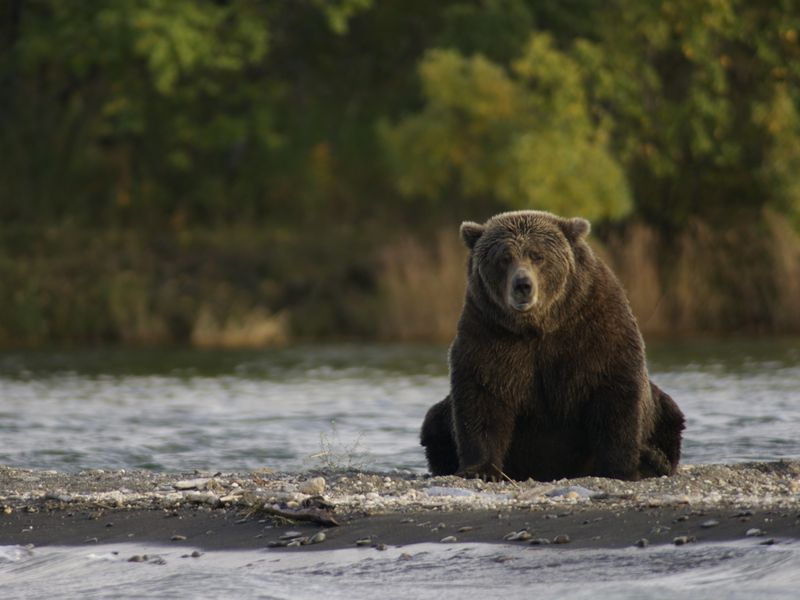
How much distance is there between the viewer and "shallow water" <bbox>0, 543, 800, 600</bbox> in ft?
20.2

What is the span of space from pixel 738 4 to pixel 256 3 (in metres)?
11.9

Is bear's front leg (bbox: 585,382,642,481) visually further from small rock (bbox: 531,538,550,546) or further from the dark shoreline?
small rock (bbox: 531,538,550,546)

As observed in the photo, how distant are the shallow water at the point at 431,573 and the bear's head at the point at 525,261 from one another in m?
1.95

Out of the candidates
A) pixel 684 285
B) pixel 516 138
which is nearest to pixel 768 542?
pixel 684 285

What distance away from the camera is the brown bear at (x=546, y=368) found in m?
8.62

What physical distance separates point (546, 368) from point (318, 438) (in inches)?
194

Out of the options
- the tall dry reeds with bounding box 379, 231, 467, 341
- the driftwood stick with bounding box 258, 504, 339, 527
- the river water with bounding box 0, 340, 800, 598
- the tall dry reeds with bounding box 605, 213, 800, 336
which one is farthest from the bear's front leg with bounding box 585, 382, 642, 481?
the tall dry reeds with bounding box 605, 213, 800, 336

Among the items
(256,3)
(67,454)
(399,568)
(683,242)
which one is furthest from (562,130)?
(399,568)

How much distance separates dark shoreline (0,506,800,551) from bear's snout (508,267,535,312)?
1316mm

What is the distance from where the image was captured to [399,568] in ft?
21.9

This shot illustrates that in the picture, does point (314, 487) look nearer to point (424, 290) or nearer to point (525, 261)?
point (525, 261)

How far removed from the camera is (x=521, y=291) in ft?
27.8

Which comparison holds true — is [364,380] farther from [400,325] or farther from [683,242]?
[683,242]

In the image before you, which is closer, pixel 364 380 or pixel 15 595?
pixel 15 595
